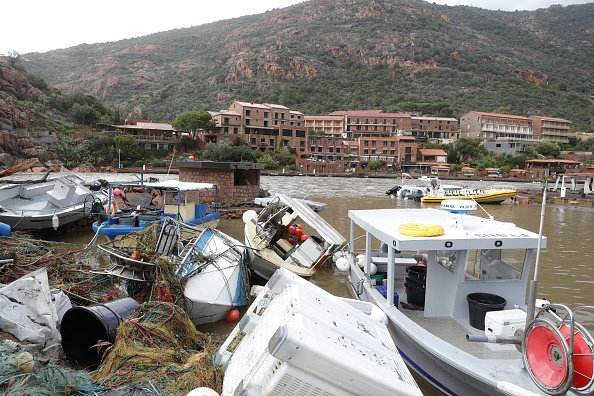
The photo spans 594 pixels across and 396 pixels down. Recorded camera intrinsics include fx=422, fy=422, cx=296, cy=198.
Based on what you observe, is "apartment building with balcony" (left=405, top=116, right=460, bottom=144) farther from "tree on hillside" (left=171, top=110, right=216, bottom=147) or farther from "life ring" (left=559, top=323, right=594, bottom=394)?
"life ring" (left=559, top=323, right=594, bottom=394)

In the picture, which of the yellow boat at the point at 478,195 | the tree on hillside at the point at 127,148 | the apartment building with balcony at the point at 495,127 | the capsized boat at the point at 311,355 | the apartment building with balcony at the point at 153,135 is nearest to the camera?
the capsized boat at the point at 311,355

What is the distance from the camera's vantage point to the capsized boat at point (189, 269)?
666 centimetres

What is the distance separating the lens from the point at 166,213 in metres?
13.0

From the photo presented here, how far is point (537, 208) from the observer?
30.6m

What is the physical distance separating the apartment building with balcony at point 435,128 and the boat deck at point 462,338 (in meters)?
79.7

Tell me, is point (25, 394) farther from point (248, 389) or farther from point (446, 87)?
point (446, 87)

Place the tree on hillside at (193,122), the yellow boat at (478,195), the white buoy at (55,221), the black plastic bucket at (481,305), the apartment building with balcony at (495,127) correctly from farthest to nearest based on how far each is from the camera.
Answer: the apartment building with balcony at (495,127) → the tree on hillside at (193,122) → the yellow boat at (478,195) → the white buoy at (55,221) → the black plastic bucket at (481,305)

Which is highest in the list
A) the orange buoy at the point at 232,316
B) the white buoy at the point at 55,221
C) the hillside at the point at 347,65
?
the hillside at the point at 347,65

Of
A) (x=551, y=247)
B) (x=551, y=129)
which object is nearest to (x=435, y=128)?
(x=551, y=129)

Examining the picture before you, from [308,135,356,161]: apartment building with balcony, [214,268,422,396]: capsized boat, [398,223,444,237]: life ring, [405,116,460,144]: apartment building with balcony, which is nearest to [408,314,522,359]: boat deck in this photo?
[398,223,444,237]: life ring

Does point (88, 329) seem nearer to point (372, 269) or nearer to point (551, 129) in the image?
point (372, 269)

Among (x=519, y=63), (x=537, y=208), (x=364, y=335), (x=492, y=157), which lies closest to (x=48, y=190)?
(x=364, y=335)

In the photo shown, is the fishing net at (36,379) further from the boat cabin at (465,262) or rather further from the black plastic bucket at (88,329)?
the boat cabin at (465,262)

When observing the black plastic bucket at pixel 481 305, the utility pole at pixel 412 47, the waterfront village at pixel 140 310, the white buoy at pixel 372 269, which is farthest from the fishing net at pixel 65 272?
the utility pole at pixel 412 47
